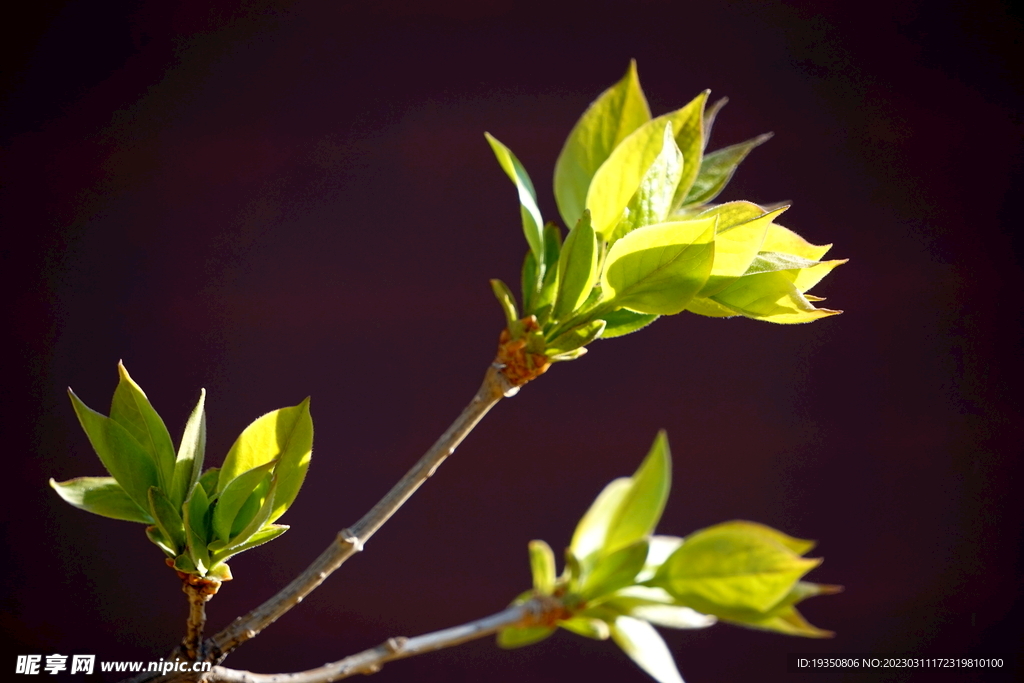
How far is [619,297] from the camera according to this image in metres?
0.30

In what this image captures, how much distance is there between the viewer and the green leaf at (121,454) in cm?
31

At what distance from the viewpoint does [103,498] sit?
323 mm

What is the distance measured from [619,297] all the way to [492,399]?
71mm

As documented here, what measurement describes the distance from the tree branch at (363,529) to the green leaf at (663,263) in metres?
0.07

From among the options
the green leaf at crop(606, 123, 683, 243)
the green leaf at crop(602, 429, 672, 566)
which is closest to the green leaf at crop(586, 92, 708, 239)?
the green leaf at crop(606, 123, 683, 243)

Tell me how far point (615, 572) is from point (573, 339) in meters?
0.10

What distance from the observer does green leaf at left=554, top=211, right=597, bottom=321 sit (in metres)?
0.29

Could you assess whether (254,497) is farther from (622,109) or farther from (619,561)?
(622,109)

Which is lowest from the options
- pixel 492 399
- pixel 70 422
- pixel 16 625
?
pixel 16 625

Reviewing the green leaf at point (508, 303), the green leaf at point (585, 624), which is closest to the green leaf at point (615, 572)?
the green leaf at point (585, 624)

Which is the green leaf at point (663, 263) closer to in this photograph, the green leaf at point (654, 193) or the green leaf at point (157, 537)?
the green leaf at point (654, 193)

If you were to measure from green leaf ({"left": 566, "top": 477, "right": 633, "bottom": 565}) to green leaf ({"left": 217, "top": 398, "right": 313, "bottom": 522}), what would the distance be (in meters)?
0.14

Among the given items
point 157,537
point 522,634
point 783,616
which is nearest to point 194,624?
point 157,537

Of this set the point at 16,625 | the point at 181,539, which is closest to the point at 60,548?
the point at 16,625
